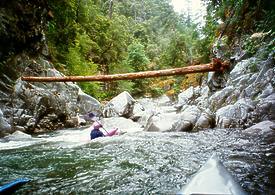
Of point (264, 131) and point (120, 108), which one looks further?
point (120, 108)

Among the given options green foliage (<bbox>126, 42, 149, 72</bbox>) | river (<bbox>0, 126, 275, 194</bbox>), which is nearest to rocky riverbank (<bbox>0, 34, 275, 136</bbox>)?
river (<bbox>0, 126, 275, 194</bbox>)

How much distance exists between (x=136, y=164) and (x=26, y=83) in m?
7.14

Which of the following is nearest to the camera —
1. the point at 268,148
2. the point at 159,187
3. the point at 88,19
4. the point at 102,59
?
the point at 159,187

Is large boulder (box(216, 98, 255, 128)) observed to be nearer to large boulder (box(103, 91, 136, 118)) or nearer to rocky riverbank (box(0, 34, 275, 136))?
rocky riverbank (box(0, 34, 275, 136))

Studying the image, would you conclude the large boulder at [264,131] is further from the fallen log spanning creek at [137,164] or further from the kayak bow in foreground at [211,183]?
the kayak bow in foreground at [211,183]

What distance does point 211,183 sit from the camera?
143cm

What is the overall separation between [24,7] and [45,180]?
8189 mm

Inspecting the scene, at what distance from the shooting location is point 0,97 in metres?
9.09

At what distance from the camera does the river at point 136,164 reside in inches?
127

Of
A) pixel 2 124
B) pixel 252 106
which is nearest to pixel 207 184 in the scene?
pixel 252 106

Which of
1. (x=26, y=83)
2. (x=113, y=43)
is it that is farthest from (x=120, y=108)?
(x=113, y=43)

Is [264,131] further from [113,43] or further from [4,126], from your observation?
[113,43]

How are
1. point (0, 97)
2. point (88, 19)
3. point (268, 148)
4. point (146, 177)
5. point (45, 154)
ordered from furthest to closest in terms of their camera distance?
point (88, 19)
point (0, 97)
point (45, 154)
point (268, 148)
point (146, 177)

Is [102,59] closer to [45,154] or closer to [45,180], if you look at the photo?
[45,154]
